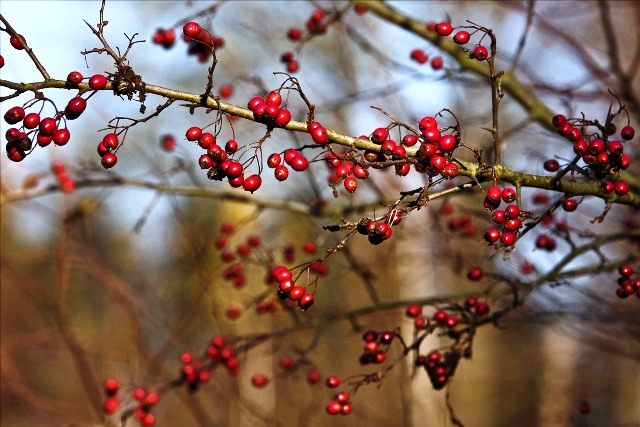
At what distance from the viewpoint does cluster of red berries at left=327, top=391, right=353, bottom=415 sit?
2407 mm

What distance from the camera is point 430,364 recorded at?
2.24m

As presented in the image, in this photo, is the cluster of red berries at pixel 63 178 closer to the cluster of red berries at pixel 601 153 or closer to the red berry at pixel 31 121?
the red berry at pixel 31 121

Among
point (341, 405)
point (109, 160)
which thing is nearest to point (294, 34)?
point (341, 405)

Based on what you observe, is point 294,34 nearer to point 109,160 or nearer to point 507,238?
point 109,160

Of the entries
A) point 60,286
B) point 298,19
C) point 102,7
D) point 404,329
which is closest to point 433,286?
point 404,329

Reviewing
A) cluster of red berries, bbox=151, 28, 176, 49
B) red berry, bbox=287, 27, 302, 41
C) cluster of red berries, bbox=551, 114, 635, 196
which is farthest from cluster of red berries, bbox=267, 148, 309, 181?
red berry, bbox=287, 27, 302, 41

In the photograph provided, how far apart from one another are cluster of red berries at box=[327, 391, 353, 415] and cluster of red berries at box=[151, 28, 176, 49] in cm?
183

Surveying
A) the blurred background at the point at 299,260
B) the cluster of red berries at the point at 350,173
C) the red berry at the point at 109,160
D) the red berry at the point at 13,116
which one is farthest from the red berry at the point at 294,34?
the red berry at the point at 13,116

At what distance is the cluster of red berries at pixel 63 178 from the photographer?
3.40m

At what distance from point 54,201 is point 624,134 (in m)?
4.17

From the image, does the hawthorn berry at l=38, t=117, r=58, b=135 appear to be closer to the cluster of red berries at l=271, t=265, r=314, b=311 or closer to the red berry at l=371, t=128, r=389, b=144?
the cluster of red berries at l=271, t=265, r=314, b=311

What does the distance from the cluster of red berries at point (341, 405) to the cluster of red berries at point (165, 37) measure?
1828 mm

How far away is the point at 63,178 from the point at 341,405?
1.99 meters

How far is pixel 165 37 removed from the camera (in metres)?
3.13
